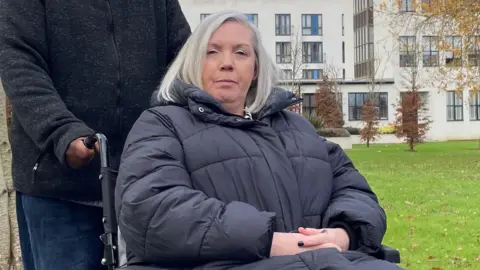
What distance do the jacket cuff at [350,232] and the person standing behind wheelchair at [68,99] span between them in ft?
2.94

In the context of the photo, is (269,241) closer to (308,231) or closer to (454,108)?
(308,231)

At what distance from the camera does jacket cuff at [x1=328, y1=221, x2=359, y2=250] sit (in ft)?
8.52

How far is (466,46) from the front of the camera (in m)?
20.9

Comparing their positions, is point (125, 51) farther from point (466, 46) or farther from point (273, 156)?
point (466, 46)

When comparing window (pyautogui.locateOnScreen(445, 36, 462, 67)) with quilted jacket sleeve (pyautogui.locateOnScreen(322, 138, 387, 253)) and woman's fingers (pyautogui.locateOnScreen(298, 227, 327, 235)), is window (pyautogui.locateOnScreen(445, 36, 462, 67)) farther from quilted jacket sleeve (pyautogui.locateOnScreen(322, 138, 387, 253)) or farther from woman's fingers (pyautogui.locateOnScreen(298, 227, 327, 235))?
woman's fingers (pyautogui.locateOnScreen(298, 227, 327, 235))

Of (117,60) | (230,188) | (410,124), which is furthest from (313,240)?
(410,124)

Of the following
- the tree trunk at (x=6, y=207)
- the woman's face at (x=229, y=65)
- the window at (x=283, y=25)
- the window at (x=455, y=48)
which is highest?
the window at (x=283, y=25)

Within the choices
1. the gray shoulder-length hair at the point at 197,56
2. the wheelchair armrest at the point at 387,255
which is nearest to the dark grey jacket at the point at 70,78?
the gray shoulder-length hair at the point at 197,56

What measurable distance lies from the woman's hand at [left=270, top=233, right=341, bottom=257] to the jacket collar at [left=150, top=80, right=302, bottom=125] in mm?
474

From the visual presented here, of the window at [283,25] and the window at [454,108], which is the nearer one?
the window at [454,108]

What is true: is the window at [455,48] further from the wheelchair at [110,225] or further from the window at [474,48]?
the wheelchair at [110,225]

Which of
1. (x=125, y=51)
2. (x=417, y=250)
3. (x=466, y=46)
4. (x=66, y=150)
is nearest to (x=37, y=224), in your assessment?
(x=66, y=150)

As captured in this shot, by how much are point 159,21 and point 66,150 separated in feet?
2.67

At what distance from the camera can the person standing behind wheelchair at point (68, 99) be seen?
2.52 m
